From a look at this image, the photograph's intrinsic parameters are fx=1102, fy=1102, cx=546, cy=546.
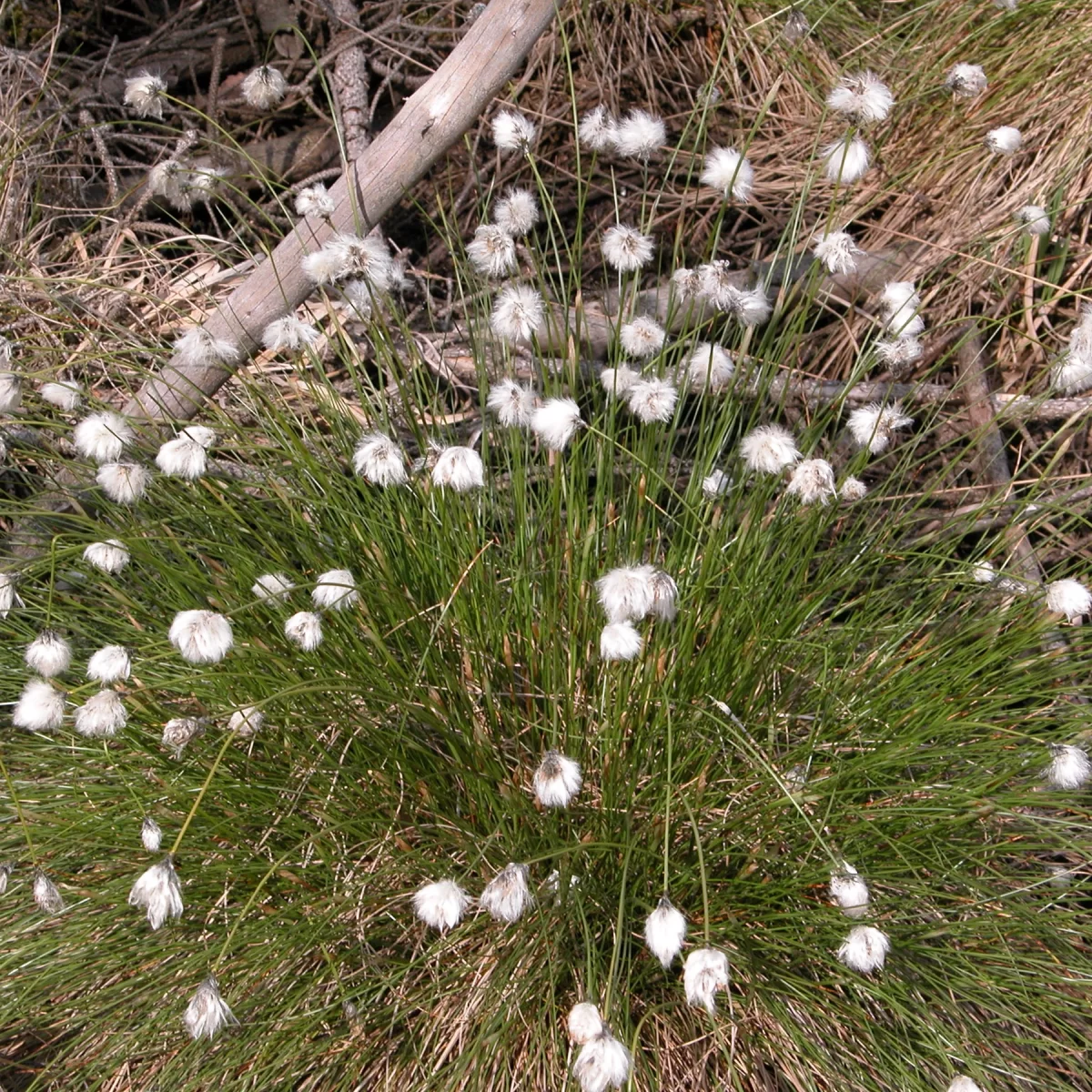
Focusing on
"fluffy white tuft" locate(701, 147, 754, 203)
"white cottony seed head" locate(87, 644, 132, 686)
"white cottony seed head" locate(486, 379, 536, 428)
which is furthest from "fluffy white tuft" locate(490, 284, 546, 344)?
"white cottony seed head" locate(87, 644, 132, 686)

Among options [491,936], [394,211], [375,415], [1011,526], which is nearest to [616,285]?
[394,211]

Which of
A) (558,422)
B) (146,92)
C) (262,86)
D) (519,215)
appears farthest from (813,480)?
(146,92)

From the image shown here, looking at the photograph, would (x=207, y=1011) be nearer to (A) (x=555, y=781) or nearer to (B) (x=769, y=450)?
(A) (x=555, y=781)

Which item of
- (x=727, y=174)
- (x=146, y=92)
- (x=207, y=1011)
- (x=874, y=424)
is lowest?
(x=207, y=1011)

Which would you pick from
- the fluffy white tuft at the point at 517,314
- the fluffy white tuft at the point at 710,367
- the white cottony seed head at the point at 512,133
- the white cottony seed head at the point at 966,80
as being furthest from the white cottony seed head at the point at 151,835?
the white cottony seed head at the point at 966,80

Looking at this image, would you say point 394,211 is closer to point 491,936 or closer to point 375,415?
point 375,415

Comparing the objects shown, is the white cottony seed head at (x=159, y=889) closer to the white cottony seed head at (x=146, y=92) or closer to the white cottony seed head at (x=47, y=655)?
the white cottony seed head at (x=47, y=655)
